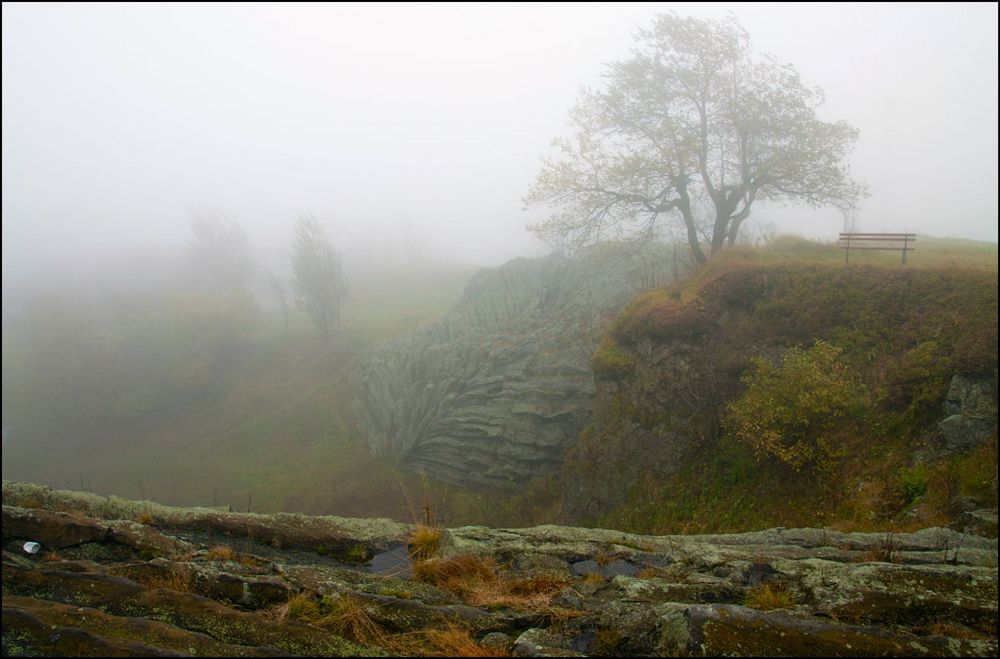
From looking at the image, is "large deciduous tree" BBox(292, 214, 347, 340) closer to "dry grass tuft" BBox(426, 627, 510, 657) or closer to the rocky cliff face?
the rocky cliff face

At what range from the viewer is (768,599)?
630 cm

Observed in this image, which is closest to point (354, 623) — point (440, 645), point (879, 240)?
point (440, 645)

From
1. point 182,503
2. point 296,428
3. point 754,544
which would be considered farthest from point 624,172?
Result: point 182,503

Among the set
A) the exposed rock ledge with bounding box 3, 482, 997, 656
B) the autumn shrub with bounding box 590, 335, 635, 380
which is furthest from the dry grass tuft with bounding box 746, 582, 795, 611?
the autumn shrub with bounding box 590, 335, 635, 380

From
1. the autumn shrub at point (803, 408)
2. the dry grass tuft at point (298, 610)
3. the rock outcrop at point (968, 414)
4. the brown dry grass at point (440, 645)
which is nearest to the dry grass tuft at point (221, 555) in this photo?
the dry grass tuft at point (298, 610)

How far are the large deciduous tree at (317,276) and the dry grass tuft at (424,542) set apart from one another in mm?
40190

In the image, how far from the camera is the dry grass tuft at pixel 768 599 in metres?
6.26

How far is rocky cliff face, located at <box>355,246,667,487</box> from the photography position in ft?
78.3

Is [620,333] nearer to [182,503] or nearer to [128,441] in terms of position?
[182,503]

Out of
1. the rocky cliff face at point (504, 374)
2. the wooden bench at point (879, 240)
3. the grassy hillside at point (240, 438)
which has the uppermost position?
the wooden bench at point (879, 240)

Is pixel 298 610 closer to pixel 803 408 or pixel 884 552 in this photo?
pixel 884 552

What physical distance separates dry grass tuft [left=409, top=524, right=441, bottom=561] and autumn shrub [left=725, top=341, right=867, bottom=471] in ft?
32.2

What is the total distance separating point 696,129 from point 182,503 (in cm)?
3484

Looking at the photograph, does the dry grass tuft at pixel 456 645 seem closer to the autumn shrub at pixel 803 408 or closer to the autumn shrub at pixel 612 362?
the autumn shrub at pixel 803 408
